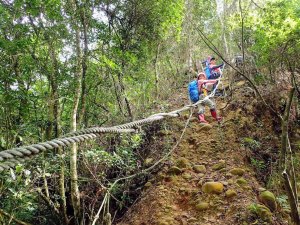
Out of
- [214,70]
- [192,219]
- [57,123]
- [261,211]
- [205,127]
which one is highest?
[214,70]

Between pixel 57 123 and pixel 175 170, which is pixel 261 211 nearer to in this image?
pixel 175 170

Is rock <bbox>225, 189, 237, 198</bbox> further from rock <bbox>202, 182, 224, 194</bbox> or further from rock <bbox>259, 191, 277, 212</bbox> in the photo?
rock <bbox>259, 191, 277, 212</bbox>

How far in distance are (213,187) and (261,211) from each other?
0.89 meters

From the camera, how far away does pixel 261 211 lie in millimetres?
3834

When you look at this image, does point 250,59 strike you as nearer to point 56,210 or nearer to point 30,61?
point 30,61

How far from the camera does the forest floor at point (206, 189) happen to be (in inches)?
161

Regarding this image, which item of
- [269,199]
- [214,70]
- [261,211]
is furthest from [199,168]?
[214,70]

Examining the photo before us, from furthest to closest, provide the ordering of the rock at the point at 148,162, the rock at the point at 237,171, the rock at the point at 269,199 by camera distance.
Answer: the rock at the point at 148,162, the rock at the point at 237,171, the rock at the point at 269,199

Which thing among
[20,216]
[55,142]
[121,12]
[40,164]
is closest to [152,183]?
[40,164]

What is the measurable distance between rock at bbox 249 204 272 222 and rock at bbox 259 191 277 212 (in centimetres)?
18

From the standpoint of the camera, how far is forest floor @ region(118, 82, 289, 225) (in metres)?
4.09

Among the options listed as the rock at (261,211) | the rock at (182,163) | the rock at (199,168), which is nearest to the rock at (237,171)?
the rock at (199,168)

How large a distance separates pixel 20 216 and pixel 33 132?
4.79 feet

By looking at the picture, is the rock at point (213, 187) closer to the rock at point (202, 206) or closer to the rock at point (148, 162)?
the rock at point (202, 206)
